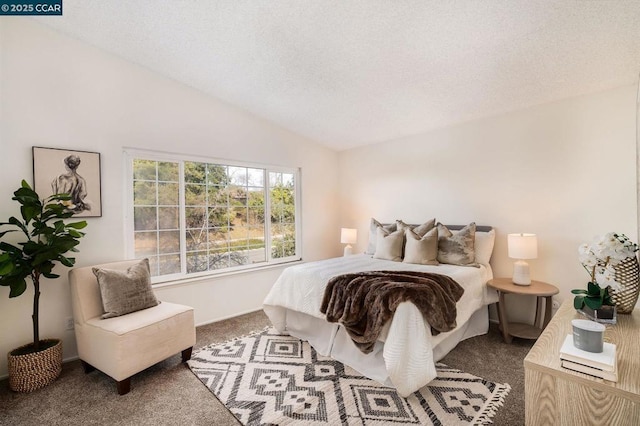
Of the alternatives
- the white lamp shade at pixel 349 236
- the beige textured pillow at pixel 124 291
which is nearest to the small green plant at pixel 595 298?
the white lamp shade at pixel 349 236

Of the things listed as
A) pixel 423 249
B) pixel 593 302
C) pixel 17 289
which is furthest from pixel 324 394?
pixel 17 289

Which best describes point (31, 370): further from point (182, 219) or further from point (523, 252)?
point (523, 252)

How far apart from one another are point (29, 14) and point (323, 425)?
3843mm

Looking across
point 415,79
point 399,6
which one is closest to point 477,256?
point 415,79

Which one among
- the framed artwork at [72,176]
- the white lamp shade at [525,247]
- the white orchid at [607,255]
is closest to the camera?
the white orchid at [607,255]

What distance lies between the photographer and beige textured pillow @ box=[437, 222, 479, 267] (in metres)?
3.26

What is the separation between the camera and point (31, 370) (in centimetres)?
222

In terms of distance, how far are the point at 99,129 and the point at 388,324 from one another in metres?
3.15

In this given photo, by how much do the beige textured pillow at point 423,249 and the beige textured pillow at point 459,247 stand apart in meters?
0.09

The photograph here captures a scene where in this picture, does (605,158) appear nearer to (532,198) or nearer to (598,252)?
(532,198)

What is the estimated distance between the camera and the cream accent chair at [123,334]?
7.10ft

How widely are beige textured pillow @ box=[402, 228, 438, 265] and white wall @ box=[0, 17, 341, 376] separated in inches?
77.5

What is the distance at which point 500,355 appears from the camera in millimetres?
2645

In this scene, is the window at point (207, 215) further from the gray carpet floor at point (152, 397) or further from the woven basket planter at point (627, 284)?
the woven basket planter at point (627, 284)
